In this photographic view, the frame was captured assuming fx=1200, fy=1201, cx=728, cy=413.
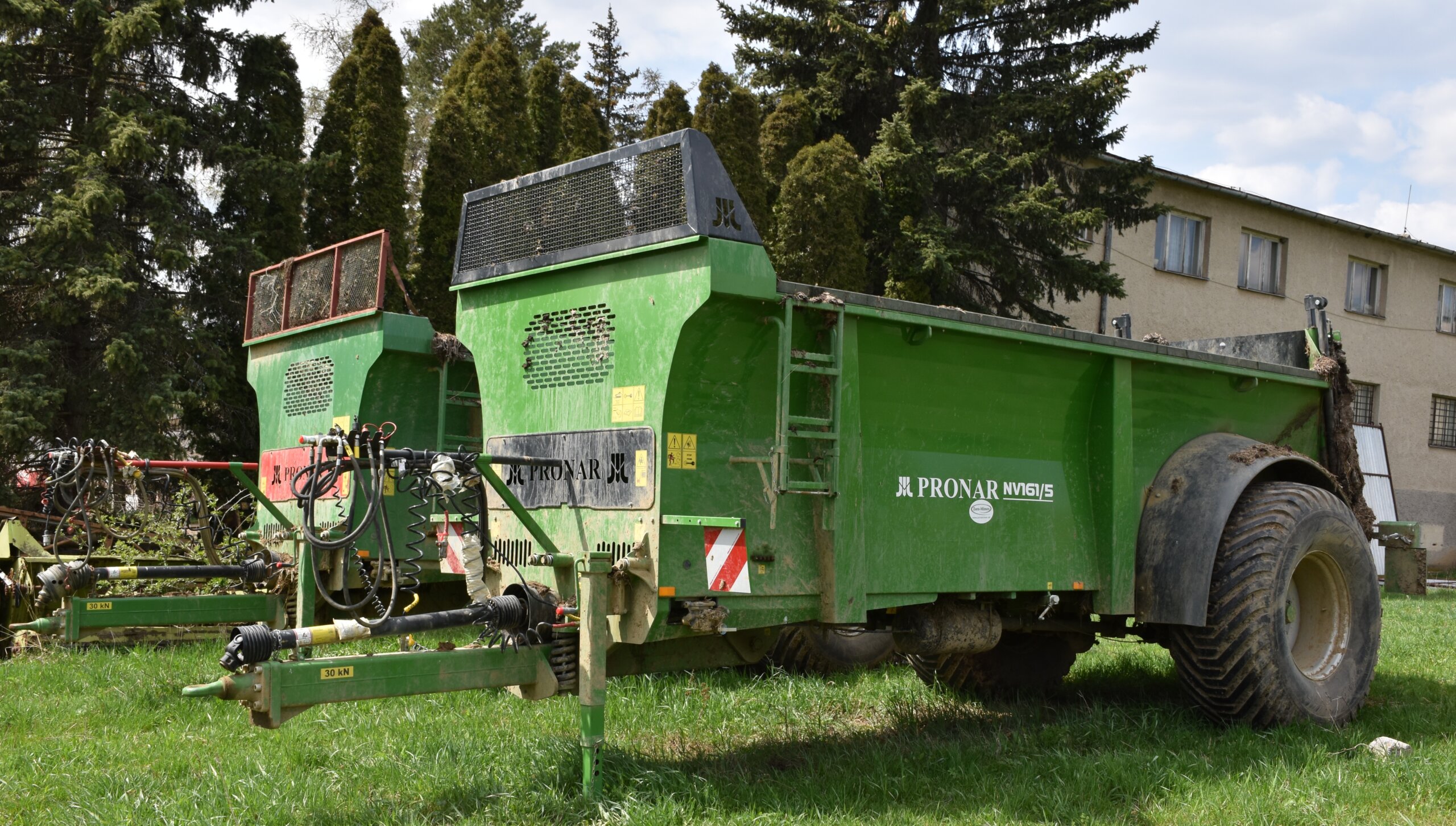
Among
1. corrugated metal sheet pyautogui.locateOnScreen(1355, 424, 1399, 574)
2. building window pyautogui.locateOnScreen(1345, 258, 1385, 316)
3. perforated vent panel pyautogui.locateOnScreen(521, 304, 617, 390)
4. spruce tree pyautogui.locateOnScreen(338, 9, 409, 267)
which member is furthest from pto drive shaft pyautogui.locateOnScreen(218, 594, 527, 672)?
building window pyautogui.locateOnScreen(1345, 258, 1385, 316)

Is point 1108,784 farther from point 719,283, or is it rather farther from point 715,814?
point 719,283

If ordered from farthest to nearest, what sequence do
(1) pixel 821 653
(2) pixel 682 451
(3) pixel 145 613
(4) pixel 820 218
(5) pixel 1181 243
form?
(5) pixel 1181 243, (4) pixel 820 218, (1) pixel 821 653, (3) pixel 145 613, (2) pixel 682 451

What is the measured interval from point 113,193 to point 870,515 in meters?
11.3

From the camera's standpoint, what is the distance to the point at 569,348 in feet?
17.2

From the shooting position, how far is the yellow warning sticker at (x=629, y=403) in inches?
190

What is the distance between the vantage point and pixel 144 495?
7289 mm

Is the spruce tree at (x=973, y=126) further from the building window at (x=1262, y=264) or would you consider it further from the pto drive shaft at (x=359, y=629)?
the pto drive shaft at (x=359, y=629)

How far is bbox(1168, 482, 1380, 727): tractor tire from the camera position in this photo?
5977 mm

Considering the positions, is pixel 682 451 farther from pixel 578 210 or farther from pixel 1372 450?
pixel 1372 450

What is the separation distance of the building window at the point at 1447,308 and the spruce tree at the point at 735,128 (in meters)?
19.1

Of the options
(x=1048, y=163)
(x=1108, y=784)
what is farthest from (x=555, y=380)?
(x=1048, y=163)

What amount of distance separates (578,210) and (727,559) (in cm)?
165

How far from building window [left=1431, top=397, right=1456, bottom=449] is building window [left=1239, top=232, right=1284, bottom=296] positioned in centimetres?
596

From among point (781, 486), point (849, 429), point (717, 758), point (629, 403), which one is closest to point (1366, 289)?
point (849, 429)
